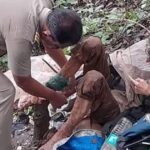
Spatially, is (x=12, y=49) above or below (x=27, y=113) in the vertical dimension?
above

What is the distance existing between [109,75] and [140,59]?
292mm

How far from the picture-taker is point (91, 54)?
3.98 m

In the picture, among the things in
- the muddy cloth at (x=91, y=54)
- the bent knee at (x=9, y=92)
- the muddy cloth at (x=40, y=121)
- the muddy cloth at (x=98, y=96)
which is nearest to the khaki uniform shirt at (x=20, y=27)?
the bent knee at (x=9, y=92)

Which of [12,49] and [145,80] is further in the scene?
[145,80]

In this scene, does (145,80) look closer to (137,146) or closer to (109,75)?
(109,75)

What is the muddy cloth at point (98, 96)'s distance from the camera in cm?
369

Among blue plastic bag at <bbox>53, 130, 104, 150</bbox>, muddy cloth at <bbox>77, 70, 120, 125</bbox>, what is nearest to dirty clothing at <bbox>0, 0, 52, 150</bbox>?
muddy cloth at <bbox>77, 70, 120, 125</bbox>

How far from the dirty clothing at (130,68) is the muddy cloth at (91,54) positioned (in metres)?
0.14

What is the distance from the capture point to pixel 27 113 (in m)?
4.88

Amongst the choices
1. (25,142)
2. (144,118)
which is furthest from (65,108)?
(144,118)

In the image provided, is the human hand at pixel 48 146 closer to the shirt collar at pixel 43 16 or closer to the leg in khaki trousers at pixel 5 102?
the leg in khaki trousers at pixel 5 102

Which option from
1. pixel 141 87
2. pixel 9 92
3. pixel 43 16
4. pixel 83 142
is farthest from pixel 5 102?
pixel 141 87

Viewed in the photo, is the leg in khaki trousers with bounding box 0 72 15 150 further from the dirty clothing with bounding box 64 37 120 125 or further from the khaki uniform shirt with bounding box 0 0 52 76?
the dirty clothing with bounding box 64 37 120 125

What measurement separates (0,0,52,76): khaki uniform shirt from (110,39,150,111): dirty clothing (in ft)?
3.32
